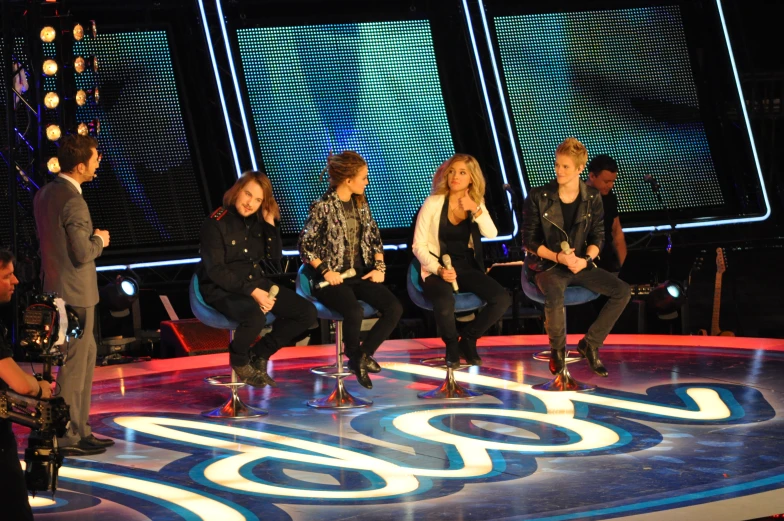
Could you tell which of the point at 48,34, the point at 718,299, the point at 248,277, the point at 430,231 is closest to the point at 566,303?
the point at 430,231

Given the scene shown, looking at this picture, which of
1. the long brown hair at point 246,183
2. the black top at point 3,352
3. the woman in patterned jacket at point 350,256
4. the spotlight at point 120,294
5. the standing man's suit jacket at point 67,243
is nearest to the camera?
the black top at point 3,352

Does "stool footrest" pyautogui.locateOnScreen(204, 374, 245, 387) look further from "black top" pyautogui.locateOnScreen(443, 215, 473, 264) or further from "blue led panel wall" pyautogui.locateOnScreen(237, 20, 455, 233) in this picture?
"blue led panel wall" pyautogui.locateOnScreen(237, 20, 455, 233)

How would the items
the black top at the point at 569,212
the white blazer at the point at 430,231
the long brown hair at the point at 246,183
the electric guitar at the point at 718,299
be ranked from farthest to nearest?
the electric guitar at the point at 718,299
the black top at the point at 569,212
the white blazer at the point at 430,231
the long brown hair at the point at 246,183

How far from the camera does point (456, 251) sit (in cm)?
659

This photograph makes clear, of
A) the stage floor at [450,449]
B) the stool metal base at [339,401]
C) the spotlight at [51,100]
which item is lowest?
the stage floor at [450,449]

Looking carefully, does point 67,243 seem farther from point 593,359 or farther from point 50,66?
point 50,66

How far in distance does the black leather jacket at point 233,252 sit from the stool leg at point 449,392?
1.07 metres

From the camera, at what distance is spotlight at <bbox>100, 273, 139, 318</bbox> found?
8594 millimetres

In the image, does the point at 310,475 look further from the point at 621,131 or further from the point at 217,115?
the point at 621,131

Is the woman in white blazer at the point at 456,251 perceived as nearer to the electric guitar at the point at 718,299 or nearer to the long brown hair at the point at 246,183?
the long brown hair at the point at 246,183

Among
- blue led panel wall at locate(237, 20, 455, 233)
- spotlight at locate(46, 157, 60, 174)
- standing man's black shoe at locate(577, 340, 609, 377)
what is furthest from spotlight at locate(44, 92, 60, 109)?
standing man's black shoe at locate(577, 340, 609, 377)

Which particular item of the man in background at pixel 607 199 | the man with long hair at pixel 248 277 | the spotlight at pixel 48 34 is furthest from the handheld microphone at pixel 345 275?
the spotlight at pixel 48 34

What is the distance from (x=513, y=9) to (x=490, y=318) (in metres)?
5.04

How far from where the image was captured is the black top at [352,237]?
6309mm
